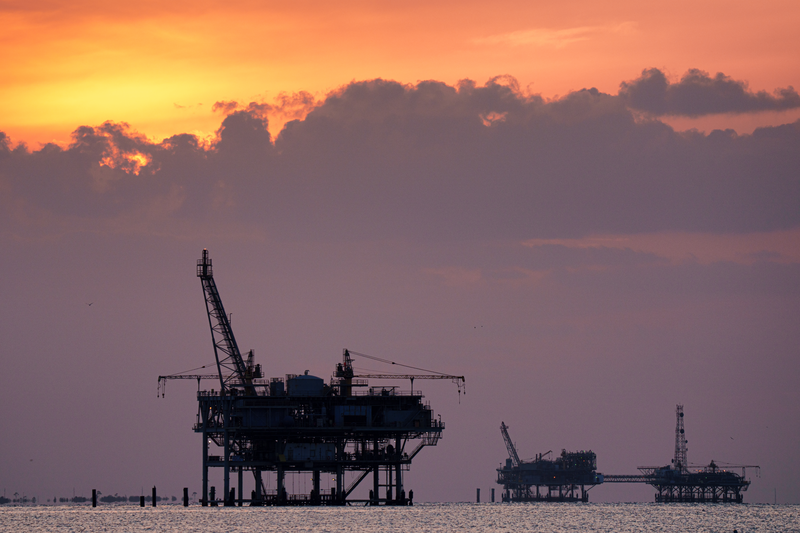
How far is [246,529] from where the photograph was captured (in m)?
123

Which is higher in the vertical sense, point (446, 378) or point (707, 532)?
point (446, 378)

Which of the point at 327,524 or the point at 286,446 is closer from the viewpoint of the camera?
the point at 327,524

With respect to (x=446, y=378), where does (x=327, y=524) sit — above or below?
below

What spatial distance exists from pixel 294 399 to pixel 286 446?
24.2ft

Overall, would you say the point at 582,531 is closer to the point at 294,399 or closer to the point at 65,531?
the point at 294,399

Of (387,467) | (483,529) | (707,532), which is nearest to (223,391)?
(387,467)

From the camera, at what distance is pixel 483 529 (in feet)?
432

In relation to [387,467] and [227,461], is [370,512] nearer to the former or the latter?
[387,467]

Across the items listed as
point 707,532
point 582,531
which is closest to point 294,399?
point 582,531

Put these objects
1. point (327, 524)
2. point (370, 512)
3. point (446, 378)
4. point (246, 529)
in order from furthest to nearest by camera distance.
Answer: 1. point (446, 378)
2. point (370, 512)
3. point (327, 524)
4. point (246, 529)

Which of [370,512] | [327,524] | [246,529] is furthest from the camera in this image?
[370,512]

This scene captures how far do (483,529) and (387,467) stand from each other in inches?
1548

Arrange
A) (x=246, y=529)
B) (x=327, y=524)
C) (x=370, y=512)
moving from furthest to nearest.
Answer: (x=370, y=512) < (x=327, y=524) < (x=246, y=529)

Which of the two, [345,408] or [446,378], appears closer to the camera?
[345,408]
